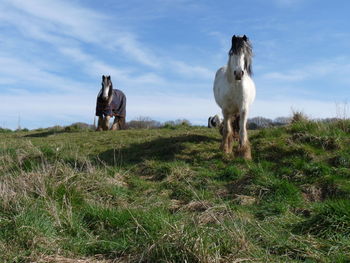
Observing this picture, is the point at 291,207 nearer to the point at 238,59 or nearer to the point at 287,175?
the point at 287,175

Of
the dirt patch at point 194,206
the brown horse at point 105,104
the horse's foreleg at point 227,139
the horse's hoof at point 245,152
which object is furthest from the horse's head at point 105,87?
the dirt patch at point 194,206

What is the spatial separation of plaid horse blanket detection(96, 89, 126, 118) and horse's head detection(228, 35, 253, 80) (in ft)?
26.4

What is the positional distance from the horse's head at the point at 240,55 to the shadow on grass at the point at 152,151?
2151mm

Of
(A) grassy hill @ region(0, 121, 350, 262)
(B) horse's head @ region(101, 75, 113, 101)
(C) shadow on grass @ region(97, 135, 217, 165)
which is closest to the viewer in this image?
(A) grassy hill @ region(0, 121, 350, 262)

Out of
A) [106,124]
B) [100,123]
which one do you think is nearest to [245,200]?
[106,124]

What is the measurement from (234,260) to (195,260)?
320 mm

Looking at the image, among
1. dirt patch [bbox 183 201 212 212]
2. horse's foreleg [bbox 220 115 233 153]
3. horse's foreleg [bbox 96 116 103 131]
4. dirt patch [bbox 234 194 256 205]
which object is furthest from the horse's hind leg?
dirt patch [bbox 183 201 212 212]

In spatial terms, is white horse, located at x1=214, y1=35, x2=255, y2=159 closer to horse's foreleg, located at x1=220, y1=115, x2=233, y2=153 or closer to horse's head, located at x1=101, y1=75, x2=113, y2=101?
horse's foreleg, located at x1=220, y1=115, x2=233, y2=153

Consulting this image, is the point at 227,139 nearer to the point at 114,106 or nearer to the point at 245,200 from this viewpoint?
the point at 245,200

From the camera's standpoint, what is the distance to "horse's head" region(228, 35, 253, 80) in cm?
787

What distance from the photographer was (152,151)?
904cm

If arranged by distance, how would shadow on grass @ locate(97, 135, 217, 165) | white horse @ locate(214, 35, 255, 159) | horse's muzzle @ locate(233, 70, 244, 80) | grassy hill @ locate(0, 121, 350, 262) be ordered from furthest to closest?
shadow on grass @ locate(97, 135, 217, 165) < white horse @ locate(214, 35, 255, 159) < horse's muzzle @ locate(233, 70, 244, 80) < grassy hill @ locate(0, 121, 350, 262)

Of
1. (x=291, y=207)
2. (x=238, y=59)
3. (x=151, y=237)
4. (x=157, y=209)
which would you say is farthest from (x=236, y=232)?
(x=238, y=59)

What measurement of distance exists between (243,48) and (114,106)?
8810 mm
